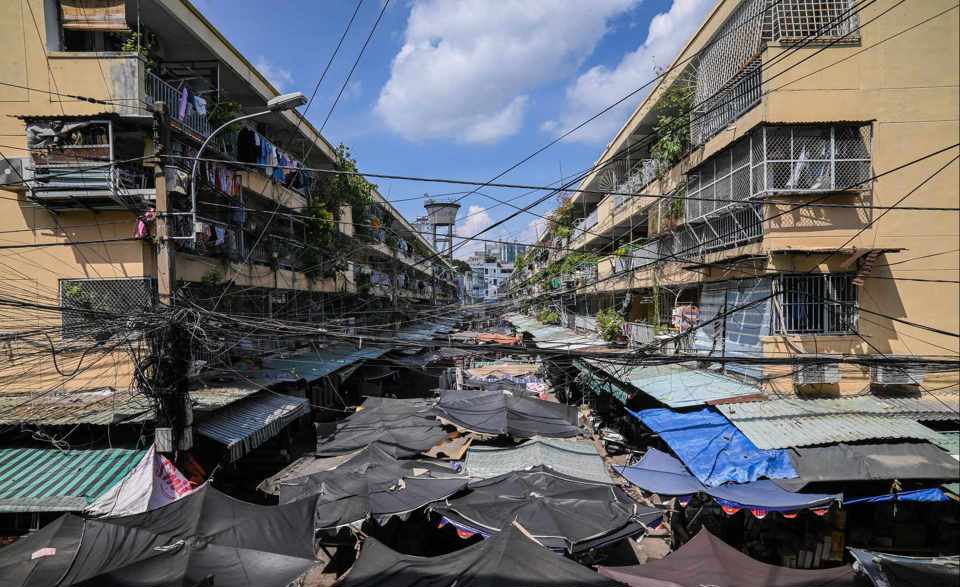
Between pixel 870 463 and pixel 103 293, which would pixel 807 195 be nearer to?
pixel 870 463

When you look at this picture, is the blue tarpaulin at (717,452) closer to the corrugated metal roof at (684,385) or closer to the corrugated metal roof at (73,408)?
the corrugated metal roof at (684,385)

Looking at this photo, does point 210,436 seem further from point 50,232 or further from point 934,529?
point 934,529

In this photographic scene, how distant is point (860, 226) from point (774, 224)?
5.37 feet

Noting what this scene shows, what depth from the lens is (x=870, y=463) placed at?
864cm

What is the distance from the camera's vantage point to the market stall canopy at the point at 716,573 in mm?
6074

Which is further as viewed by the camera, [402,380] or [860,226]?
[402,380]

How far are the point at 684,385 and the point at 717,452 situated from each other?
316 centimetres

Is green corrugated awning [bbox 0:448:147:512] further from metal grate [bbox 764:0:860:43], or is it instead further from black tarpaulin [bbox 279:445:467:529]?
metal grate [bbox 764:0:860:43]

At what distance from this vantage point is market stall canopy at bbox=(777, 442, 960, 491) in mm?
8422

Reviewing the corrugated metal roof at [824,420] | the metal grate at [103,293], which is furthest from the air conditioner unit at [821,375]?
the metal grate at [103,293]

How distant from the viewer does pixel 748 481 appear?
8.91 metres

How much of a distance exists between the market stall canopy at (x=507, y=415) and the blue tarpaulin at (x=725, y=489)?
3.24m

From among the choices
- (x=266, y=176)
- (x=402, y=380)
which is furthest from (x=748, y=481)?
(x=402, y=380)

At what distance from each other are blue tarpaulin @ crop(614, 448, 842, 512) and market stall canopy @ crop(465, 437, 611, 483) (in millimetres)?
770
